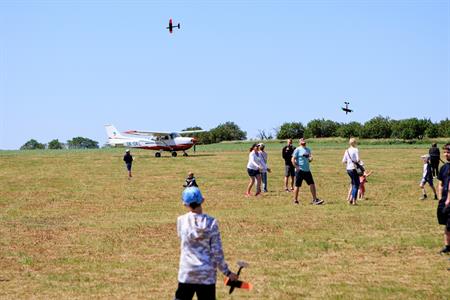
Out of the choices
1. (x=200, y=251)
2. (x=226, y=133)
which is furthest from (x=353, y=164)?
(x=226, y=133)

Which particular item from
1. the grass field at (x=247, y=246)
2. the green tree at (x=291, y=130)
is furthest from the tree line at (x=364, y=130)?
the grass field at (x=247, y=246)

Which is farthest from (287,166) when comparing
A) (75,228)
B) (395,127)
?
(395,127)

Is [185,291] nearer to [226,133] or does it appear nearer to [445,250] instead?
[445,250]

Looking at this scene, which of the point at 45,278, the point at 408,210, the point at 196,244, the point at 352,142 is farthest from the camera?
the point at 352,142

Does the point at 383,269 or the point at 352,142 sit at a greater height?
the point at 352,142

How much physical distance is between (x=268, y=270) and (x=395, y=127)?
13852 centimetres

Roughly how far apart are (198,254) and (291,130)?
148 m

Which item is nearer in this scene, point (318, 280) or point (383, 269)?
point (318, 280)

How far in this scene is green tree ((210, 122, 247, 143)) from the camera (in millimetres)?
163250

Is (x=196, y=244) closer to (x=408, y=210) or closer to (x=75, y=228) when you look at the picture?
(x=75, y=228)

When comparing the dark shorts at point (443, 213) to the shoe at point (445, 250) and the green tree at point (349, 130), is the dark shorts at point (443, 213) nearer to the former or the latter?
the shoe at point (445, 250)

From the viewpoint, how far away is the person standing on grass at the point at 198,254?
5.95m

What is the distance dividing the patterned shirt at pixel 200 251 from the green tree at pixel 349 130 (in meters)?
142

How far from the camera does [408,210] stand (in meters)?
17.2
